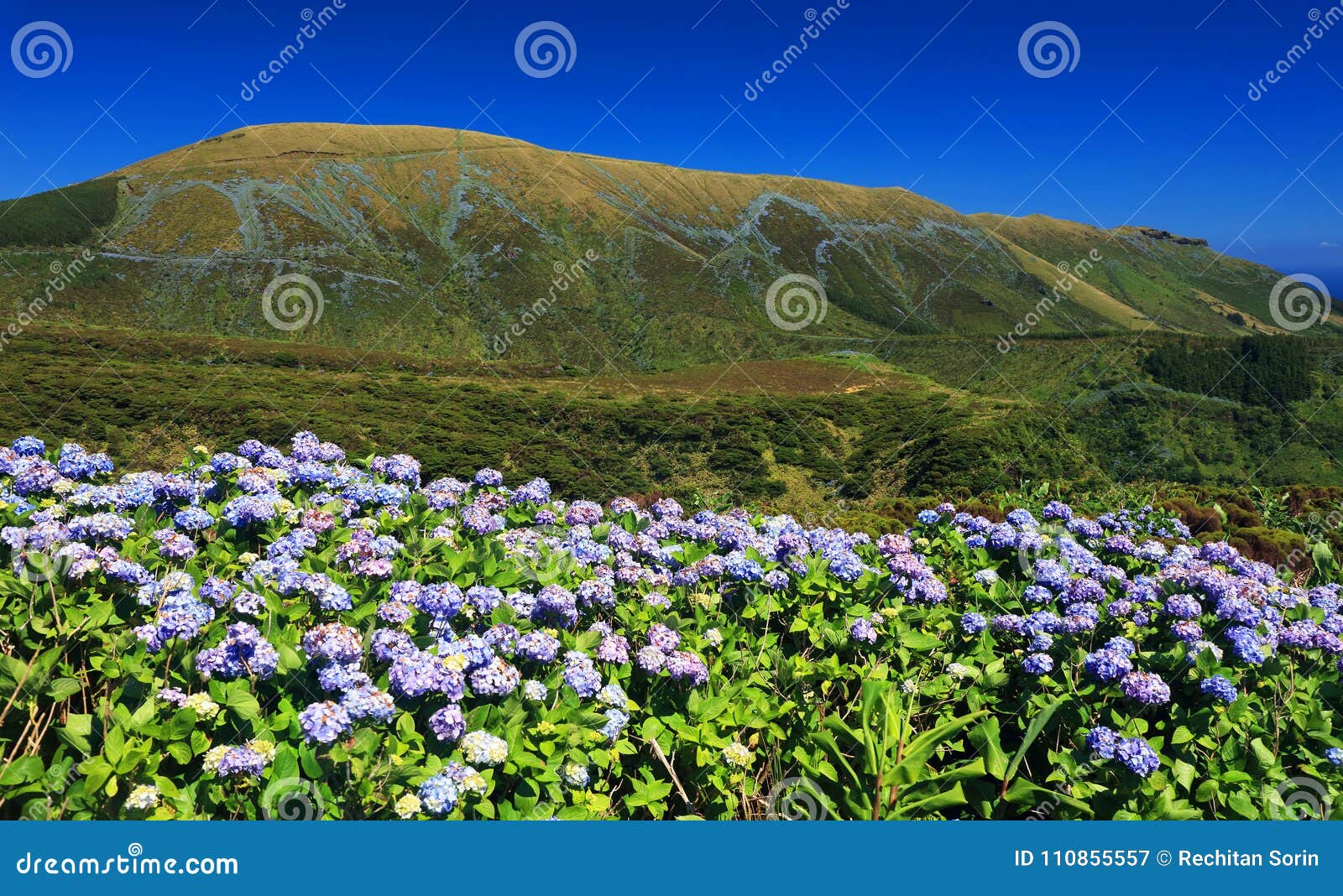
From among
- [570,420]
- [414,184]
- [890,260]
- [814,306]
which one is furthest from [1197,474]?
[890,260]

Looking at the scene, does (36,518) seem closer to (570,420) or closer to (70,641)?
(70,641)

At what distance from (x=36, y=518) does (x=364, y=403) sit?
15.5 metres

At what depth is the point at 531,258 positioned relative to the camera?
294ft

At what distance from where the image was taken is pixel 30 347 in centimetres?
2172
